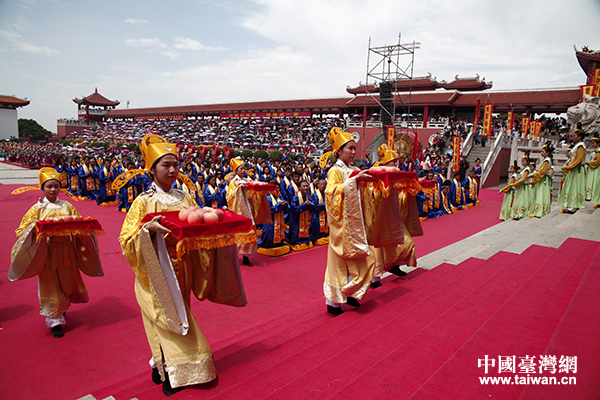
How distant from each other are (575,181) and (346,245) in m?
7.75

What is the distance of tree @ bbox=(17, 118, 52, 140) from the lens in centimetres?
4897

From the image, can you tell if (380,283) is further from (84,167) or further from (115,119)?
(115,119)

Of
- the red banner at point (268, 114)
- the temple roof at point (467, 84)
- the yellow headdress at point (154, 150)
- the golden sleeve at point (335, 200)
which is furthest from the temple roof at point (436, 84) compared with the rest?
the yellow headdress at point (154, 150)

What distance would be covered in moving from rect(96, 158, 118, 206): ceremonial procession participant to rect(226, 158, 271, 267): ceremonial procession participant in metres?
7.23

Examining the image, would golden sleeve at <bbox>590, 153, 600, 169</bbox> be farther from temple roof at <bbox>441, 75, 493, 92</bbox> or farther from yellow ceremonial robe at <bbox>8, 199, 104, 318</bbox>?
temple roof at <bbox>441, 75, 493, 92</bbox>

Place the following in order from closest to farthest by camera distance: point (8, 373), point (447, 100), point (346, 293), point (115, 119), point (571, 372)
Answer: point (571, 372) < point (8, 373) < point (346, 293) < point (447, 100) < point (115, 119)

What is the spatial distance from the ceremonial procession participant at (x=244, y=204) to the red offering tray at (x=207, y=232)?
11.4 ft

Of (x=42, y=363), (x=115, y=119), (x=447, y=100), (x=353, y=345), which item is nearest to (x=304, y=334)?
(x=353, y=345)

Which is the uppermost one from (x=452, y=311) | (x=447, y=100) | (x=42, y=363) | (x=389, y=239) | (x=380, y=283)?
(x=447, y=100)

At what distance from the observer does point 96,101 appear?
4797 cm

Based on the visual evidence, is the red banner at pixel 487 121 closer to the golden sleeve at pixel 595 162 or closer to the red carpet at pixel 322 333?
the golden sleeve at pixel 595 162

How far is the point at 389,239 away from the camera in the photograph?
387cm

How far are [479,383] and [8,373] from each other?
368 cm

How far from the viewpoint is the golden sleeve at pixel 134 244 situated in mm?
2182
